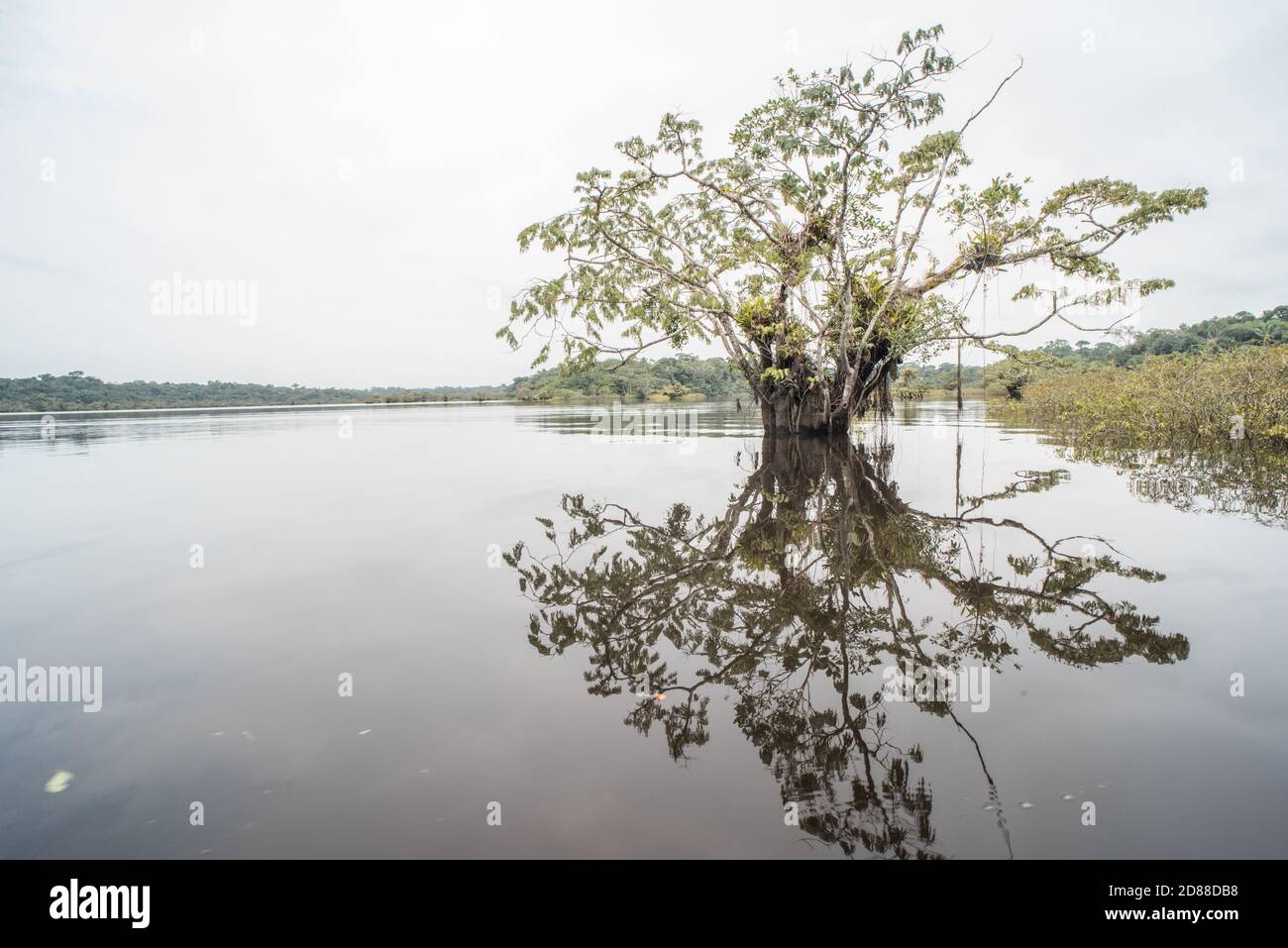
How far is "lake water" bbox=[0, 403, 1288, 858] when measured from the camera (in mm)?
2412

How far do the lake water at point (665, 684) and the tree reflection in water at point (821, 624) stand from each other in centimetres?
3

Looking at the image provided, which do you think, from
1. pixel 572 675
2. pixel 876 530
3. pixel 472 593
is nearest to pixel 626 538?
pixel 472 593

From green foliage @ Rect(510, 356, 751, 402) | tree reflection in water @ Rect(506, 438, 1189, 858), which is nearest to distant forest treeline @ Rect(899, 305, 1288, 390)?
green foliage @ Rect(510, 356, 751, 402)

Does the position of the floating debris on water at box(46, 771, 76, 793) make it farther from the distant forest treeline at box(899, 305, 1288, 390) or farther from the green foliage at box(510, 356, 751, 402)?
A: the green foliage at box(510, 356, 751, 402)

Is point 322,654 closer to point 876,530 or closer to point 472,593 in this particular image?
point 472,593

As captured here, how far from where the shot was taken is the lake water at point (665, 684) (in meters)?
2.41

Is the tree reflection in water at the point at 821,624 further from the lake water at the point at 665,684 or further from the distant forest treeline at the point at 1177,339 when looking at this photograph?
the distant forest treeline at the point at 1177,339

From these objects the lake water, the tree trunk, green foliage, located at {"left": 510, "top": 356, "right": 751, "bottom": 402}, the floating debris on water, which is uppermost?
green foliage, located at {"left": 510, "top": 356, "right": 751, "bottom": 402}

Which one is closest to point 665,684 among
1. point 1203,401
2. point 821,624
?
point 821,624

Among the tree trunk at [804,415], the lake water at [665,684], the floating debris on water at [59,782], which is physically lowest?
the floating debris on water at [59,782]

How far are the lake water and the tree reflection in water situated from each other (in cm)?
3

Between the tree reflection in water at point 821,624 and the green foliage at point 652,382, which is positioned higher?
the green foliage at point 652,382

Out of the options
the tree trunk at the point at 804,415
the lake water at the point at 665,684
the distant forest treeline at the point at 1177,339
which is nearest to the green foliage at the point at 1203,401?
the lake water at the point at 665,684

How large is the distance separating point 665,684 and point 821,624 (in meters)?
1.37
